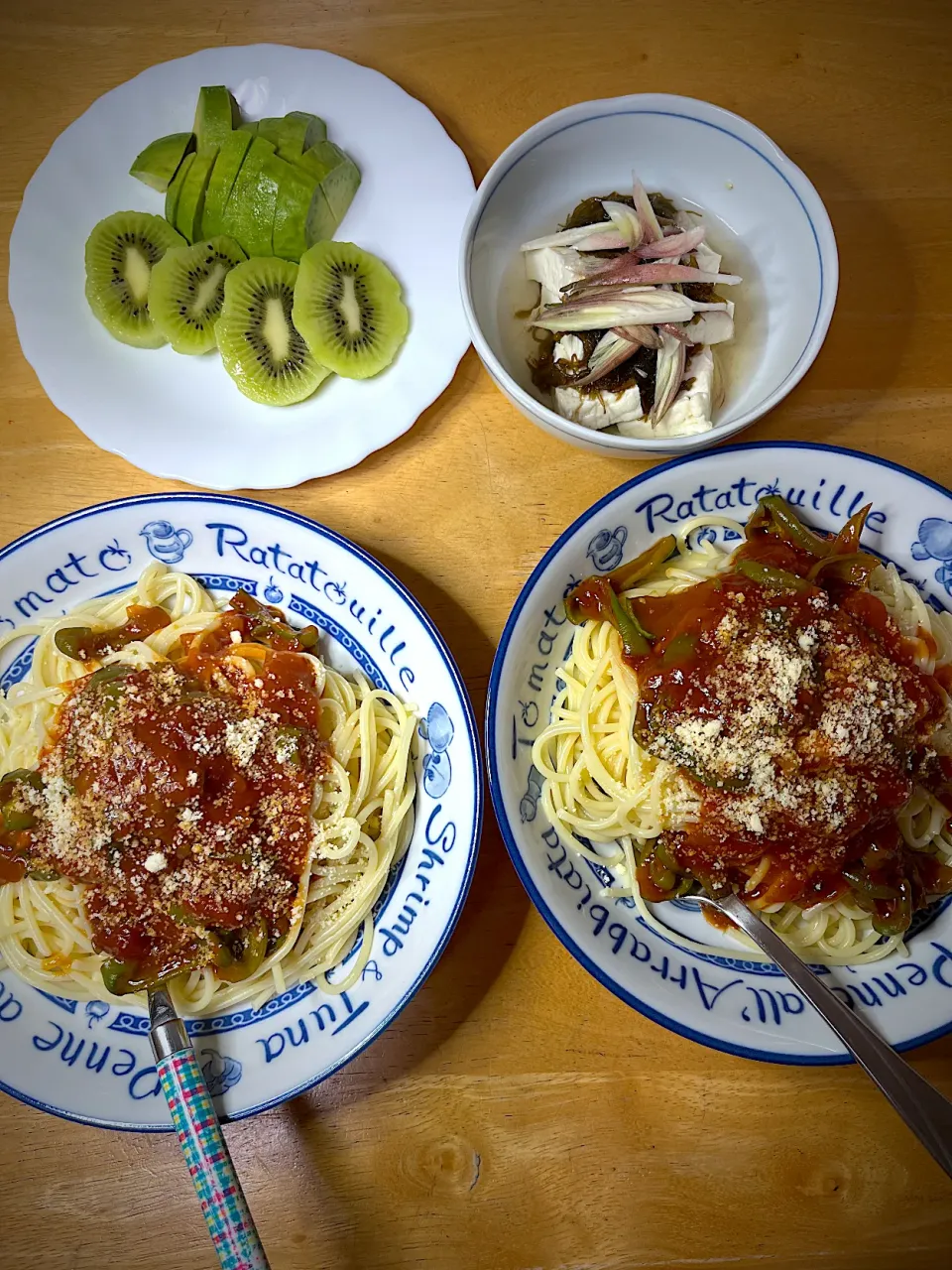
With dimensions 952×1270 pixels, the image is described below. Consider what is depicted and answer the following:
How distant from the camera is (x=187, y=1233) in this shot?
→ 2285 millimetres

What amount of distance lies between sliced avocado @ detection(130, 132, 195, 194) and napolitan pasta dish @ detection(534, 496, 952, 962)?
5.54 ft

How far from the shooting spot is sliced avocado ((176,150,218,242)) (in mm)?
2445

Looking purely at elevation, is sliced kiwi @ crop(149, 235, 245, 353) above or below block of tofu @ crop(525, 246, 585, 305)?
above

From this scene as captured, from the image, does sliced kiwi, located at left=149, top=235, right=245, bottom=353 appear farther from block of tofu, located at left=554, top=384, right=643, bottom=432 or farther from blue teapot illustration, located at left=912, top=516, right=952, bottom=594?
blue teapot illustration, located at left=912, top=516, right=952, bottom=594

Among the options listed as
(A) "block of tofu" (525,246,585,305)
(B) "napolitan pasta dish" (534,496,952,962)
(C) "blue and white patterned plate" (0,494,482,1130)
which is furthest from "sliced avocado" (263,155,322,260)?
(B) "napolitan pasta dish" (534,496,952,962)

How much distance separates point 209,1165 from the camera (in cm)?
189

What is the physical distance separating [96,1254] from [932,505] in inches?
115

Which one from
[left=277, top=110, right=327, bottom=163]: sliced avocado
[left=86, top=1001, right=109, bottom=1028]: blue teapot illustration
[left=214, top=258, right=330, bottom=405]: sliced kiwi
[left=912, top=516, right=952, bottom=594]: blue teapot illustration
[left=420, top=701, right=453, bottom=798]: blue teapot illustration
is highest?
[left=277, top=110, right=327, bottom=163]: sliced avocado

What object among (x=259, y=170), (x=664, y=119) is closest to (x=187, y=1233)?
(x=259, y=170)

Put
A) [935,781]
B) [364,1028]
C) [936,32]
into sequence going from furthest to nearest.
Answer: [936,32]
[935,781]
[364,1028]

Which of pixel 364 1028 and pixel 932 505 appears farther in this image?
pixel 932 505

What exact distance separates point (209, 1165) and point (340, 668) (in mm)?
1181

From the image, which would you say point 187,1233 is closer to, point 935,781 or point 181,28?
point 935,781

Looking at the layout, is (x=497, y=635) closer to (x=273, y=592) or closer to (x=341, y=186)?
(x=273, y=592)
